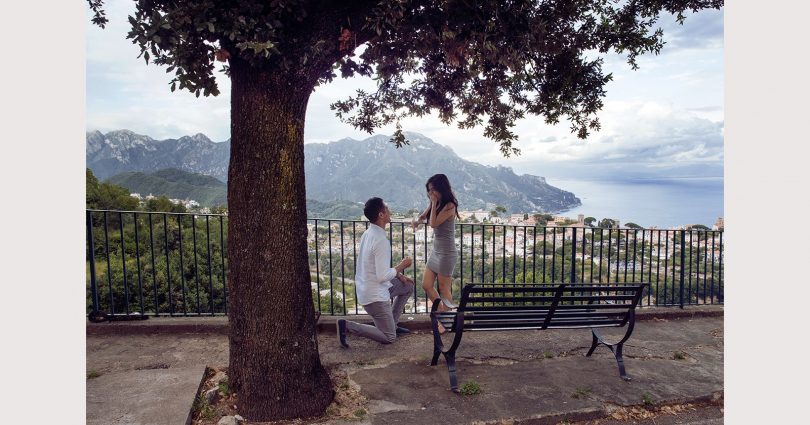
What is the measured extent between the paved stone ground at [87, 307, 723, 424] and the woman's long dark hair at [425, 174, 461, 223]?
4.93 feet

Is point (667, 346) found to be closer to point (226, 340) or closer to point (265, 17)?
point (226, 340)

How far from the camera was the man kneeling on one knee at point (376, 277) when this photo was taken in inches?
192

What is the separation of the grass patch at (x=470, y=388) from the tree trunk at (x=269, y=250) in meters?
1.17

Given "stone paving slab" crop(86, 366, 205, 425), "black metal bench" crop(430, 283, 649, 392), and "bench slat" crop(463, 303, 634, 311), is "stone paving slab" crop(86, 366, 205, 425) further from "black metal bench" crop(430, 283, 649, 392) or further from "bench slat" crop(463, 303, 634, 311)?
"bench slat" crop(463, 303, 634, 311)

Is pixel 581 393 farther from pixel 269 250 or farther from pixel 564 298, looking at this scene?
pixel 269 250

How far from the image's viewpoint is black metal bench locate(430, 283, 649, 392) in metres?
4.26

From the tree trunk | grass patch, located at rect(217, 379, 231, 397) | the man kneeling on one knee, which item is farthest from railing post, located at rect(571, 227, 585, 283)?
grass patch, located at rect(217, 379, 231, 397)

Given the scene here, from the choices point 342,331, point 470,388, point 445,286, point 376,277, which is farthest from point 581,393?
point 342,331

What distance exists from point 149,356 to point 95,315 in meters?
1.30

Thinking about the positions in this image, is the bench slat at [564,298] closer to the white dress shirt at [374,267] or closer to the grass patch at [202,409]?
the white dress shirt at [374,267]

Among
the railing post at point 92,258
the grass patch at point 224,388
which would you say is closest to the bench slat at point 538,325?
the grass patch at point 224,388

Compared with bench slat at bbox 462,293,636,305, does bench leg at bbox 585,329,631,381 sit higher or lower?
lower

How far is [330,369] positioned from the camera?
179 inches

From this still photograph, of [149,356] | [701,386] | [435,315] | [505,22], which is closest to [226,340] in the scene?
[149,356]
